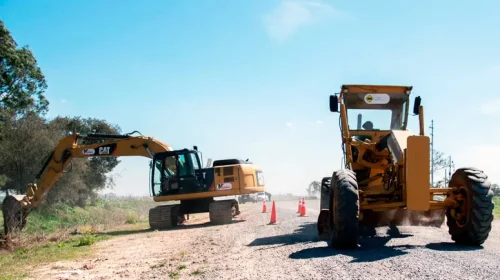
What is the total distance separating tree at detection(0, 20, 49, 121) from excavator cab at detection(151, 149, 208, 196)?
11.6 metres

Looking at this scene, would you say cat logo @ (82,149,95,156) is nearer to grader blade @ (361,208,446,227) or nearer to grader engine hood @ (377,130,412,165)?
grader blade @ (361,208,446,227)

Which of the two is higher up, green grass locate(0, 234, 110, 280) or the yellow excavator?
the yellow excavator

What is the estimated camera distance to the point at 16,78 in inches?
1106

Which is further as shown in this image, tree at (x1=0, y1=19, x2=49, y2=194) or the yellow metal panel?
tree at (x1=0, y1=19, x2=49, y2=194)

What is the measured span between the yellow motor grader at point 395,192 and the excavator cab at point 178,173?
9.83 meters

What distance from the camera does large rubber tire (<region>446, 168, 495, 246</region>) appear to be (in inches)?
343

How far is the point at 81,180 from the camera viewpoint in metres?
34.8

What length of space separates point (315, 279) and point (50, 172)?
1529cm

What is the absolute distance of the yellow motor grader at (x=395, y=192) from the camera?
28.4 ft

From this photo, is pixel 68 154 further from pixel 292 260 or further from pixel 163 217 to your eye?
pixel 292 260

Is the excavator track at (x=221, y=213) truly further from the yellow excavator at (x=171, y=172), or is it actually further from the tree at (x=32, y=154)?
the tree at (x=32, y=154)

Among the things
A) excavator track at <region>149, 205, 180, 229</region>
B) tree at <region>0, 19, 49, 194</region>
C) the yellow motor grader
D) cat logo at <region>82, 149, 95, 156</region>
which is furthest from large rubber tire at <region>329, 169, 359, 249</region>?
tree at <region>0, 19, 49, 194</region>

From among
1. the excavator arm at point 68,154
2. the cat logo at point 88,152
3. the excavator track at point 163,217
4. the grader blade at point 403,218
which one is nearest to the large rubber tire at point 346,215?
the grader blade at point 403,218

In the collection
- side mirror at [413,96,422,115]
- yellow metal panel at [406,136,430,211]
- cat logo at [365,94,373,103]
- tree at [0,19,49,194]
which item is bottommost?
yellow metal panel at [406,136,430,211]
